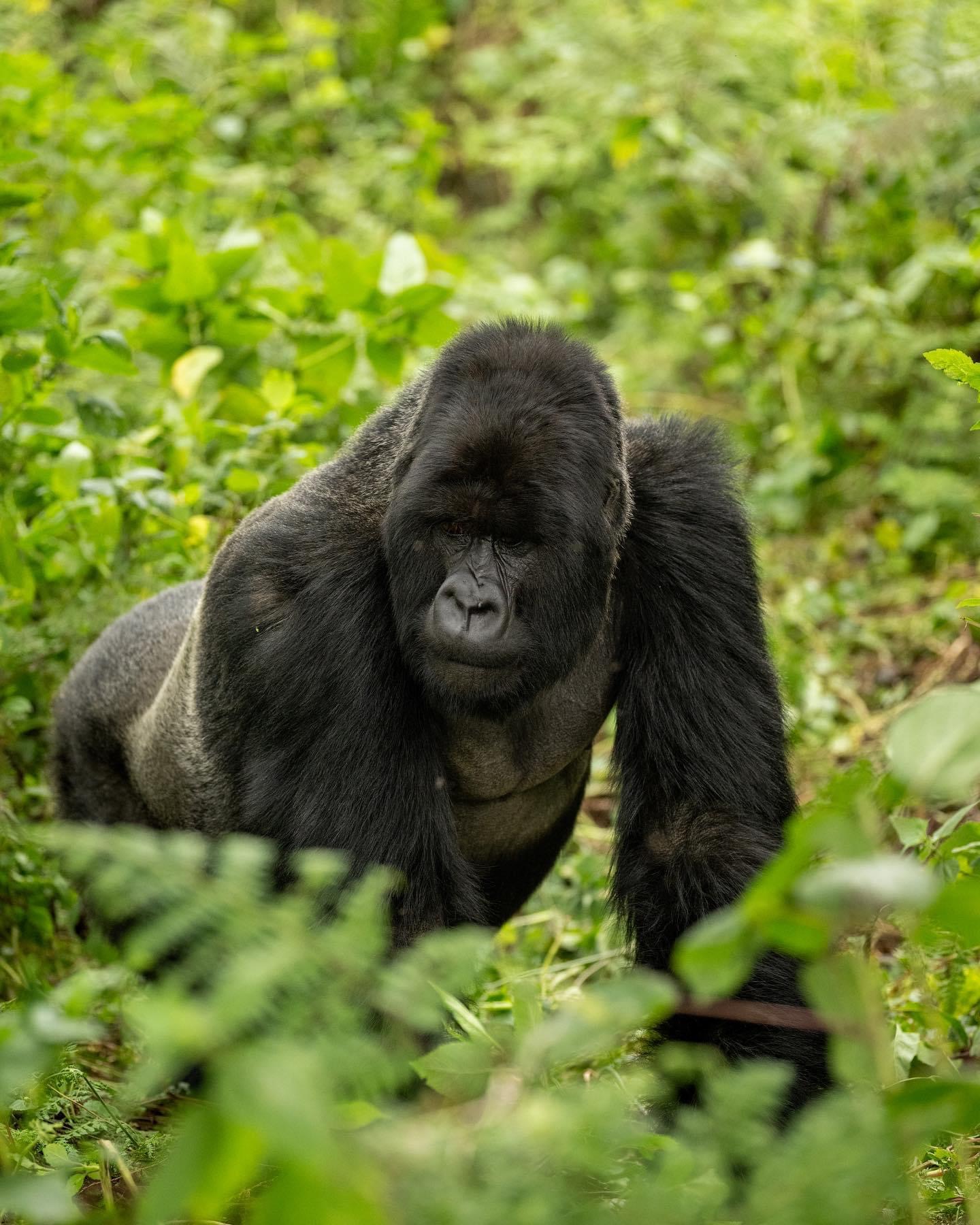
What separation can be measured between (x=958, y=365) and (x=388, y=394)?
3486mm

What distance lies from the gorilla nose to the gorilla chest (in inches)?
15.0

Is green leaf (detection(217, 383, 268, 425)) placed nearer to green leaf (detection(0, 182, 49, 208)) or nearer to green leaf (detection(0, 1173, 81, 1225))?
green leaf (detection(0, 182, 49, 208))

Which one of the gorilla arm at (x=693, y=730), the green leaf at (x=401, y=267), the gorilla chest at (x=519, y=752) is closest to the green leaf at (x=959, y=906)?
the gorilla arm at (x=693, y=730)

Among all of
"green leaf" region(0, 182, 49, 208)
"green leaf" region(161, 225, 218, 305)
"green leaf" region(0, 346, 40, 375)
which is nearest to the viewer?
"green leaf" region(0, 346, 40, 375)

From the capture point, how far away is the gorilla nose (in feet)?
8.70

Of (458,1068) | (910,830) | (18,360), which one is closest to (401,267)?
(18,360)

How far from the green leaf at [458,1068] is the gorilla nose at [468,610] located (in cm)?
104

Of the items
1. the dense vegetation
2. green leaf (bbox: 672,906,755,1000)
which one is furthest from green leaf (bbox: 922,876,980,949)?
green leaf (bbox: 672,906,755,1000)

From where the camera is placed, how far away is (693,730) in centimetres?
295

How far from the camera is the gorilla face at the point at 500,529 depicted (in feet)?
8.85

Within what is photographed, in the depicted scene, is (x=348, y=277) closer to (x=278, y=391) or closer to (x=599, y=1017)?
(x=278, y=391)

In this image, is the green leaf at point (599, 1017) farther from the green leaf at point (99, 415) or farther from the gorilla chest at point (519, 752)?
the green leaf at point (99, 415)

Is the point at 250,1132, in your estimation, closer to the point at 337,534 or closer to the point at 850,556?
the point at 337,534

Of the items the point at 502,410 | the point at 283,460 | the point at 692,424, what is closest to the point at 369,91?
the point at 283,460
